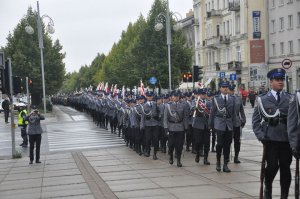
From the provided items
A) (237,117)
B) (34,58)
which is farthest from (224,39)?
(237,117)

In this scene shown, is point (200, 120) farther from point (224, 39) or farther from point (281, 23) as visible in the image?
point (224, 39)

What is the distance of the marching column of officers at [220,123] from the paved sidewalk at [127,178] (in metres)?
0.59

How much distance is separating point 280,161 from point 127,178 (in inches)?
190

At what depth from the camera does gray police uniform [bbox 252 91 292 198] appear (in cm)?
836

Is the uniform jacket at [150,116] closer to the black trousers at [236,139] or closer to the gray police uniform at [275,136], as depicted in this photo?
the black trousers at [236,139]

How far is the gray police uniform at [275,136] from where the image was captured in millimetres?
8359

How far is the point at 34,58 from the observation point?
61781 mm

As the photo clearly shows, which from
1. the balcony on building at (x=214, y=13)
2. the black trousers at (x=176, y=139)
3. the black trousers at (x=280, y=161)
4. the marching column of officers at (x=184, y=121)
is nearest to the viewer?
the black trousers at (x=280, y=161)

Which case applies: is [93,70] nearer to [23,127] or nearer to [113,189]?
[23,127]

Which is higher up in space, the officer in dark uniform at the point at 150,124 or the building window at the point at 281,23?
the building window at the point at 281,23

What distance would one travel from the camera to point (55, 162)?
55.1 ft

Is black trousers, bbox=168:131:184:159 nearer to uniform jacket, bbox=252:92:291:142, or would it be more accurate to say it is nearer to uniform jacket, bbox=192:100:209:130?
uniform jacket, bbox=192:100:209:130

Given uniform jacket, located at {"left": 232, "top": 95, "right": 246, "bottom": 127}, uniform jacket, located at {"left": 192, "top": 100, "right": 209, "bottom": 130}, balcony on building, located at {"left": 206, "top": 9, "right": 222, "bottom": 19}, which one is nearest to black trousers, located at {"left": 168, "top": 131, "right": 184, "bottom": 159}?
uniform jacket, located at {"left": 192, "top": 100, "right": 209, "bottom": 130}

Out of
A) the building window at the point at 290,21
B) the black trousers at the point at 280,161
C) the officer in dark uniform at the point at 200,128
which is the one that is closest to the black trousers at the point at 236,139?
the officer in dark uniform at the point at 200,128
